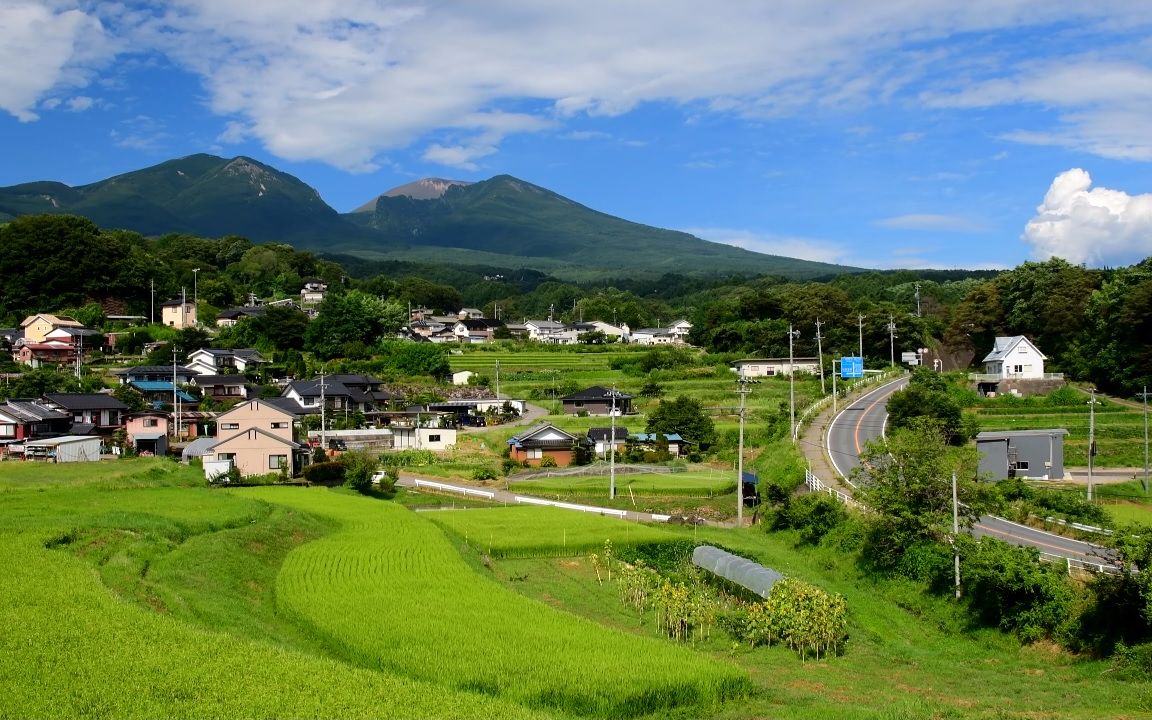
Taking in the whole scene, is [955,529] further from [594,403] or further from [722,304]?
[722,304]

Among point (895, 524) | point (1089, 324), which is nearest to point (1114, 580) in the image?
point (895, 524)

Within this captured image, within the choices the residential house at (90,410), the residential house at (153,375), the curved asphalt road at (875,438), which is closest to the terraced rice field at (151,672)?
the curved asphalt road at (875,438)

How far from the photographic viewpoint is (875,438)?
3241 cm

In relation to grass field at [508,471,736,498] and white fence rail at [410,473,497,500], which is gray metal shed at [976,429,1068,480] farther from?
white fence rail at [410,473,497,500]

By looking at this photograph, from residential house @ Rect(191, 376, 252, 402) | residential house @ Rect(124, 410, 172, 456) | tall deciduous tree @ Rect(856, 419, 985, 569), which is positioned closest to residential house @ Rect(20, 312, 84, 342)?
residential house @ Rect(191, 376, 252, 402)

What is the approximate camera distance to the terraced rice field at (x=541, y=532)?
2273 cm

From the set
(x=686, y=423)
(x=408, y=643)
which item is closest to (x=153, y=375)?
(x=686, y=423)

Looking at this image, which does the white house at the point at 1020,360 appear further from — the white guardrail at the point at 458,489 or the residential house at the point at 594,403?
the white guardrail at the point at 458,489

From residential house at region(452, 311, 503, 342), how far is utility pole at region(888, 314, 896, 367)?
34958 mm

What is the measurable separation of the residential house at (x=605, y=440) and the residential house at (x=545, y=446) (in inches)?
49.7

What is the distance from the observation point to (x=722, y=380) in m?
54.7

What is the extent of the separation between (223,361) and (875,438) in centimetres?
3976

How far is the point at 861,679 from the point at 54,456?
3252 centimetres

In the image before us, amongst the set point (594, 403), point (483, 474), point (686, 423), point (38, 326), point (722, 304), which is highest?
point (722, 304)
